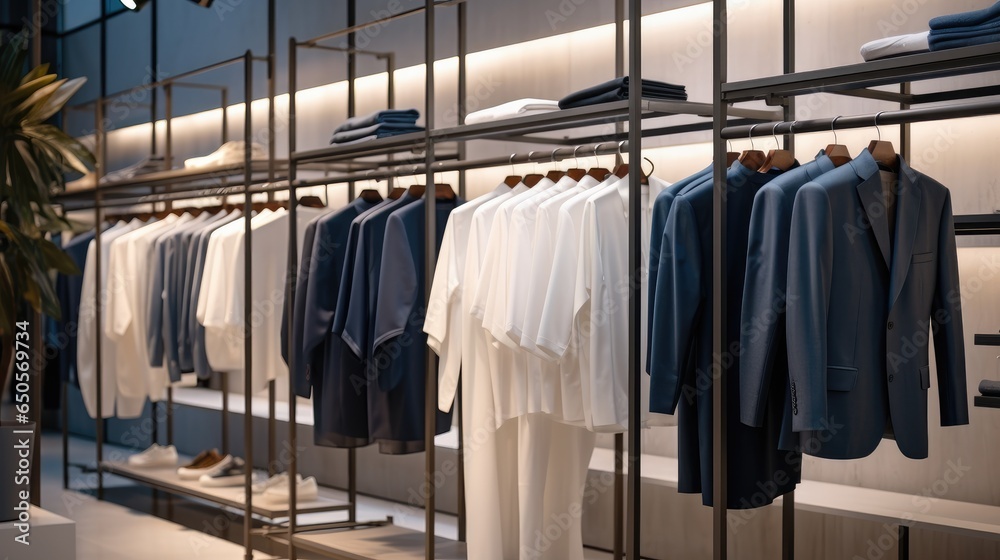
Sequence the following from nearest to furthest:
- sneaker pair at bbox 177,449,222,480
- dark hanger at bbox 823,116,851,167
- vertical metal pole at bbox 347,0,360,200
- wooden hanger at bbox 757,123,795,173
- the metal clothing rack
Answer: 1. the metal clothing rack
2. dark hanger at bbox 823,116,851,167
3. wooden hanger at bbox 757,123,795,173
4. vertical metal pole at bbox 347,0,360,200
5. sneaker pair at bbox 177,449,222,480

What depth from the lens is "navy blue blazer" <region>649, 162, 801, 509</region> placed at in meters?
3.02

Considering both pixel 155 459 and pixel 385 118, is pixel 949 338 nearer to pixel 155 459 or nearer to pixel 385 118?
pixel 385 118

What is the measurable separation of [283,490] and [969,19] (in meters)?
4.00

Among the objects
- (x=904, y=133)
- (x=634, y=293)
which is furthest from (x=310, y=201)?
(x=904, y=133)

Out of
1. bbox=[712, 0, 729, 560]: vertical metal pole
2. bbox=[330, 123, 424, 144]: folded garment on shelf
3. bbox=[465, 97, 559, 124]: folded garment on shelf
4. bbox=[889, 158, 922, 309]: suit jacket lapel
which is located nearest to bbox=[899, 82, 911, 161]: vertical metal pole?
bbox=[889, 158, 922, 309]: suit jacket lapel

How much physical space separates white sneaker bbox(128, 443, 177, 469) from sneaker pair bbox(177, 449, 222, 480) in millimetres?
403

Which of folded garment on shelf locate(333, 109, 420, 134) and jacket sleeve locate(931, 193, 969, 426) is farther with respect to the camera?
folded garment on shelf locate(333, 109, 420, 134)

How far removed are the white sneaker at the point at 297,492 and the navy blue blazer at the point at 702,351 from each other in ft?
8.83

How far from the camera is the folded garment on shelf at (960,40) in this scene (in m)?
2.54

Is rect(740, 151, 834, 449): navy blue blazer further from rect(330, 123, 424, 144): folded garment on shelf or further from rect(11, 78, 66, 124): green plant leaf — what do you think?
rect(11, 78, 66, 124): green plant leaf

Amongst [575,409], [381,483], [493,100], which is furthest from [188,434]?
[575,409]

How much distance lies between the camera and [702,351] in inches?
122

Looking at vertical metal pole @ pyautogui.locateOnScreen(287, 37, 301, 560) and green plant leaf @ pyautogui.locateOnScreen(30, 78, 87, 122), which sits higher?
green plant leaf @ pyautogui.locateOnScreen(30, 78, 87, 122)

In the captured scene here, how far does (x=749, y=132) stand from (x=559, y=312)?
86 cm
